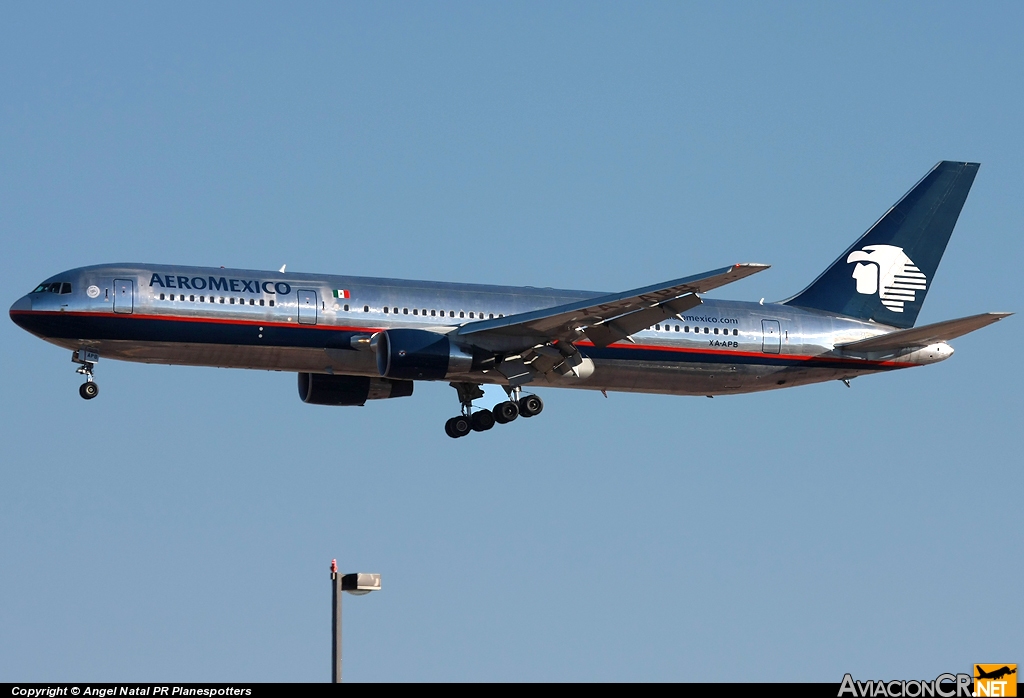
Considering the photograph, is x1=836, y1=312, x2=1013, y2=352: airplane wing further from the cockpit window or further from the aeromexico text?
the cockpit window

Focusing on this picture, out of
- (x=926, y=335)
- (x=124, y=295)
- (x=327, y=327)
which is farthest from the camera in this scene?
(x=926, y=335)

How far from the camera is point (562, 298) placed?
5272 cm

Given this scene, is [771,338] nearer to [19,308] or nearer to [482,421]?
[482,421]

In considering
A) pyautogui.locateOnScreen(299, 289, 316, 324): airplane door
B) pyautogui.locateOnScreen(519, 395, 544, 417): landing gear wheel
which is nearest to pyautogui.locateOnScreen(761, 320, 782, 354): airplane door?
pyautogui.locateOnScreen(519, 395, 544, 417): landing gear wheel

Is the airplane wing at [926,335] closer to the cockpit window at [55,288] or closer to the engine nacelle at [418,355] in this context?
the engine nacelle at [418,355]

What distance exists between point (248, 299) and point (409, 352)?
5137 mm

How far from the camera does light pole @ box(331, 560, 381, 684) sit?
28.8m

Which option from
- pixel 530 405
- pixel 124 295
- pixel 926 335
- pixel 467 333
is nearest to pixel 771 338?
pixel 926 335

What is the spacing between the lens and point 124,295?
48000 mm

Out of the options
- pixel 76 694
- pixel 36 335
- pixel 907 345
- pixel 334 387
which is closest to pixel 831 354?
pixel 907 345

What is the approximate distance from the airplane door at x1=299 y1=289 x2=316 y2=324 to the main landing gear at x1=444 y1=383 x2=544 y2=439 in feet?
22.5

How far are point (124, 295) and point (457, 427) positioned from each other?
39.2ft

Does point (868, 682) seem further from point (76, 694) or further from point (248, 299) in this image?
point (248, 299)

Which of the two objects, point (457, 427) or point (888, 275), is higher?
point (888, 275)
